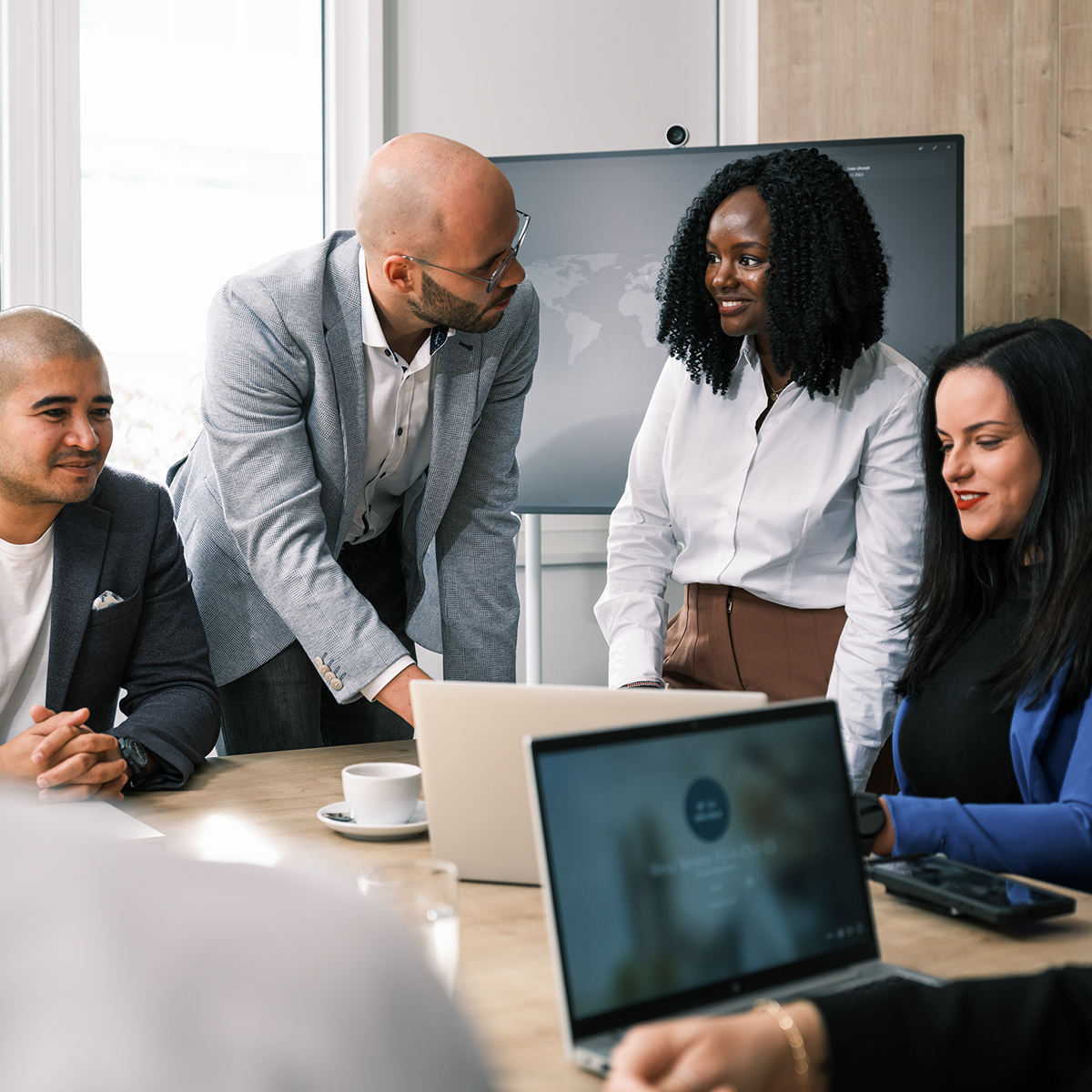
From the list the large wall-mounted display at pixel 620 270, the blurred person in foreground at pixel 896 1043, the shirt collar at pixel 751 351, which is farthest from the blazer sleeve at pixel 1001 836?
the large wall-mounted display at pixel 620 270

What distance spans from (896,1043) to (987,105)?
3091 millimetres

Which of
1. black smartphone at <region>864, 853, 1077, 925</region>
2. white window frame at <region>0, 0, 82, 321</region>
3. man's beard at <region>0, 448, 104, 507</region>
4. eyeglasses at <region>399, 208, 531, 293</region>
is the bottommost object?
black smartphone at <region>864, 853, 1077, 925</region>

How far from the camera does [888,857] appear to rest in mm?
1217

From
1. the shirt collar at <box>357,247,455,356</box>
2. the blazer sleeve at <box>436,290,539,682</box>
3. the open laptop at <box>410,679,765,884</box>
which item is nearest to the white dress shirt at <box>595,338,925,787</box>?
the blazer sleeve at <box>436,290,539,682</box>

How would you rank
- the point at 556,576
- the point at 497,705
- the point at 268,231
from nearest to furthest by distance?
the point at 497,705, the point at 268,231, the point at 556,576

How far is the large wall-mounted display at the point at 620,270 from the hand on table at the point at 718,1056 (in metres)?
2.36

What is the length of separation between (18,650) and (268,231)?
1.92 meters

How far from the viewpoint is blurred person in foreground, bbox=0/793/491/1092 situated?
→ 0.63 ft

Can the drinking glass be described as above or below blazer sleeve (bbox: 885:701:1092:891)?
above

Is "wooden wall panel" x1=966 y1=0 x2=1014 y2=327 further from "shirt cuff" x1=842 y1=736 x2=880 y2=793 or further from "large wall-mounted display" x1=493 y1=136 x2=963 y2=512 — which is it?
"shirt cuff" x1=842 y1=736 x2=880 y2=793

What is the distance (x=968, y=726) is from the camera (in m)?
1.61

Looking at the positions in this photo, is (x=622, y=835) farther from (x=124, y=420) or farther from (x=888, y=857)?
(x=124, y=420)

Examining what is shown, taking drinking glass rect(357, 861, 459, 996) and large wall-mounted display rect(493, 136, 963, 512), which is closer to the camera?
drinking glass rect(357, 861, 459, 996)

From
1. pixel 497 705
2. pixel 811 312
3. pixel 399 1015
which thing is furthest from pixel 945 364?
pixel 399 1015
